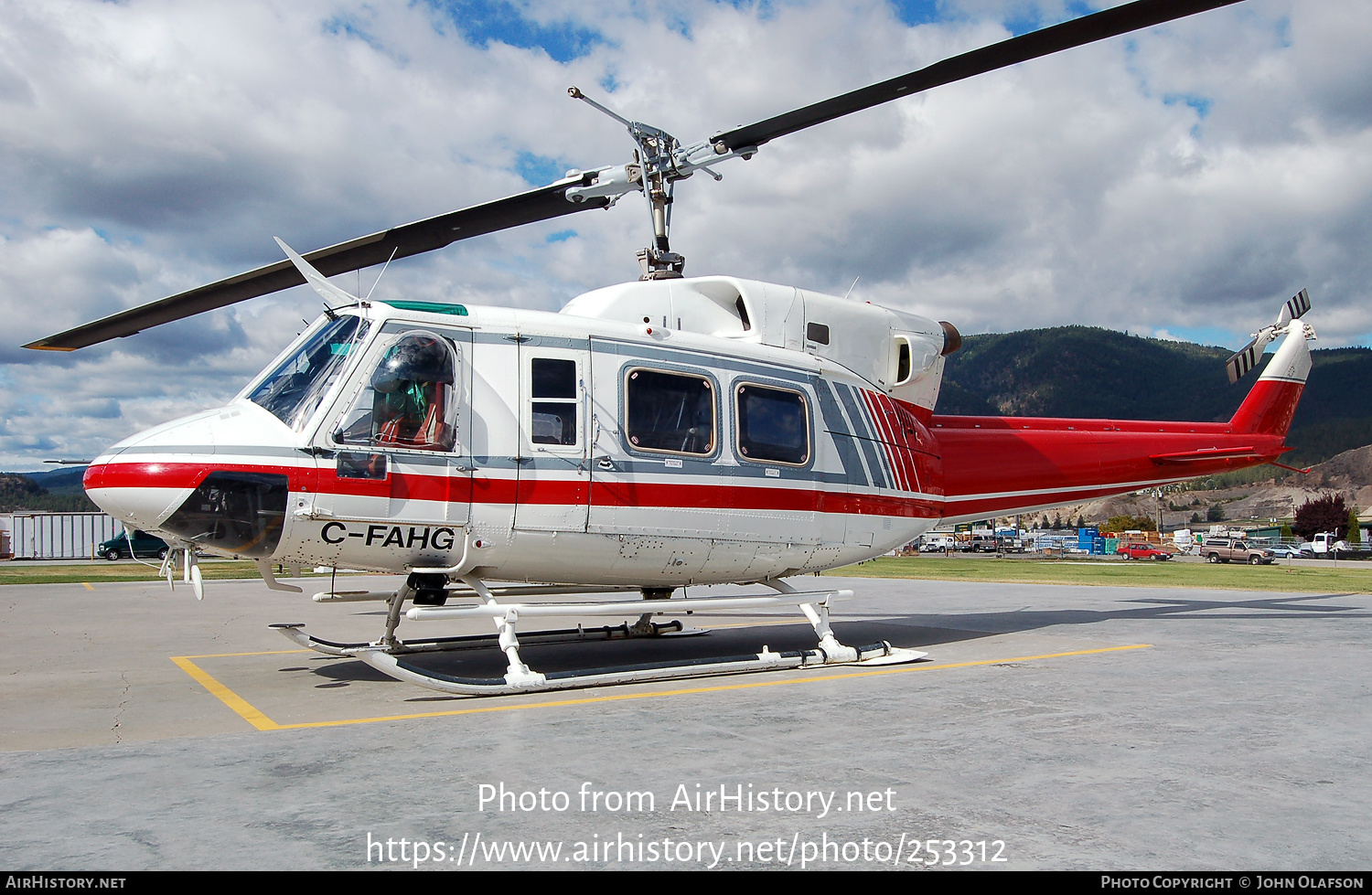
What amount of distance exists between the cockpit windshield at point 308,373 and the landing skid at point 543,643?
1.85m

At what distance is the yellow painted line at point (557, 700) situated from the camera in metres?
6.63

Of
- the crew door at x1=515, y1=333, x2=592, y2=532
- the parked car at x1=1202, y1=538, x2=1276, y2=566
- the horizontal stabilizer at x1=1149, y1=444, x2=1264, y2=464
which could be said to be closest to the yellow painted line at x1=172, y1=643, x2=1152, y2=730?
the crew door at x1=515, y1=333, x2=592, y2=532

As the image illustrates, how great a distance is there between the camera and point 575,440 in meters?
8.31

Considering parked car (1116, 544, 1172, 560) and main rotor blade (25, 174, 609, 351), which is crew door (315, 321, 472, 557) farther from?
parked car (1116, 544, 1172, 560)

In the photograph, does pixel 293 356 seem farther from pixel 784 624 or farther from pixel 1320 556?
pixel 1320 556

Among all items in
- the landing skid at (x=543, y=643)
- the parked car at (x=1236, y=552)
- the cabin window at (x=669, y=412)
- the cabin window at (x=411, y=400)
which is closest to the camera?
the landing skid at (x=543, y=643)

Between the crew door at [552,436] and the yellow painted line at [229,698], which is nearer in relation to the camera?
the yellow painted line at [229,698]

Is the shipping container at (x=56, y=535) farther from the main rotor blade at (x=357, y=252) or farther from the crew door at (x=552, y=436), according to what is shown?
the crew door at (x=552, y=436)

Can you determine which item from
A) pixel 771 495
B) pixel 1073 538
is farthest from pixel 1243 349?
pixel 1073 538

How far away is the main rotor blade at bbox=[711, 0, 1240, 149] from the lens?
6711mm

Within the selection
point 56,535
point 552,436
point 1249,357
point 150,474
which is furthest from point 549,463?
point 56,535

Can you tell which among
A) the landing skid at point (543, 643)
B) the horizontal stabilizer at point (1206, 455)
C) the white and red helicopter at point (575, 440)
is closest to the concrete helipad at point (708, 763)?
the landing skid at point (543, 643)

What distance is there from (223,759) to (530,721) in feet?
6.58

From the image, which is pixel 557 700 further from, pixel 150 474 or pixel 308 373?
pixel 150 474
